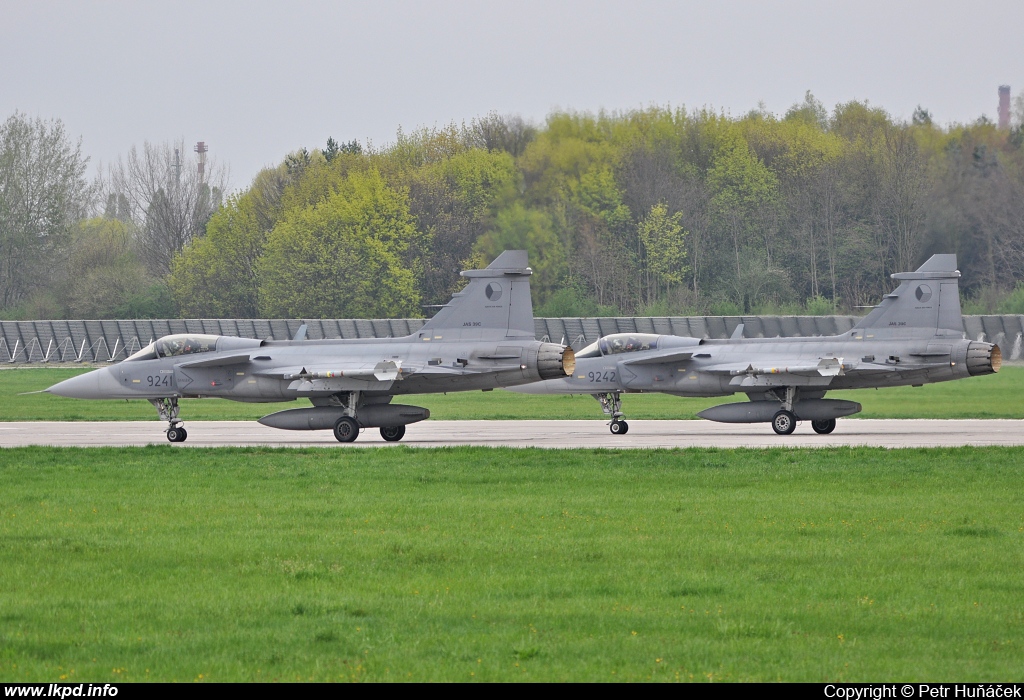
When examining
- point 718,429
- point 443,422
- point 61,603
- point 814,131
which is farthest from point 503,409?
point 814,131

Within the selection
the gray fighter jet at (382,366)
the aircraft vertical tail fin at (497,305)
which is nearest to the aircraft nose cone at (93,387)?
the gray fighter jet at (382,366)

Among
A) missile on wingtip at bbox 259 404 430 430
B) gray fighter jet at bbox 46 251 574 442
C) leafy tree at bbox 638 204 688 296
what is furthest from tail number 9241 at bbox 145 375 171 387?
leafy tree at bbox 638 204 688 296

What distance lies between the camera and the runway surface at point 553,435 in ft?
78.9

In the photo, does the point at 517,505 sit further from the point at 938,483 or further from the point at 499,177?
the point at 499,177

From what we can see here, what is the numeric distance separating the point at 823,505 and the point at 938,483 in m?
2.91

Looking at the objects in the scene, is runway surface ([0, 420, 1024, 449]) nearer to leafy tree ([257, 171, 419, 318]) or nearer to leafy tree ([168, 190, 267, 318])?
leafy tree ([257, 171, 419, 318])

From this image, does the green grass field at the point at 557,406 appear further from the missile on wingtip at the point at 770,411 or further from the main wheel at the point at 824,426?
the missile on wingtip at the point at 770,411

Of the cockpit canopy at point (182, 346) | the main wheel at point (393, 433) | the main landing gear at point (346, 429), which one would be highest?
the cockpit canopy at point (182, 346)

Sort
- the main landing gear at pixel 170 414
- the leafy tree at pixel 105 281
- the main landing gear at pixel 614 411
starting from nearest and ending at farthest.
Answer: the main landing gear at pixel 170 414
the main landing gear at pixel 614 411
the leafy tree at pixel 105 281

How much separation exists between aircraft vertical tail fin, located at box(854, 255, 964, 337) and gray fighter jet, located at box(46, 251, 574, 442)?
7.64 m

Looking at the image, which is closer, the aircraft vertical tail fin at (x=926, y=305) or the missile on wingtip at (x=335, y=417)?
the missile on wingtip at (x=335, y=417)

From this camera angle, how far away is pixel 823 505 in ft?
45.8

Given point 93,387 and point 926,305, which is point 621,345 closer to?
point 926,305

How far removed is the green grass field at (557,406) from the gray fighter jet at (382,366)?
7618 mm
